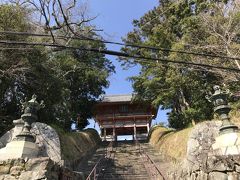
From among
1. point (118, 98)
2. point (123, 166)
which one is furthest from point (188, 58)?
point (118, 98)

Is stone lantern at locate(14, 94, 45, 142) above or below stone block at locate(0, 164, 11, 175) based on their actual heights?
above

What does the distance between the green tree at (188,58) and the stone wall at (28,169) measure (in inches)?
339

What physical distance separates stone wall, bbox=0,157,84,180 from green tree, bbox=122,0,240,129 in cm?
861

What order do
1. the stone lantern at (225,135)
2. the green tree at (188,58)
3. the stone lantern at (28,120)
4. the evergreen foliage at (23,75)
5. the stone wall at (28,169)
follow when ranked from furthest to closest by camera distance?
the green tree at (188,58)
the evergreen foliage at (23,75)
the stone lantern at (28,120)
the stone lantern at (225,135)
the stone wall at (28,169)

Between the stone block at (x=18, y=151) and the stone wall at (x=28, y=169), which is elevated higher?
the stone block at (x=18, y=151)

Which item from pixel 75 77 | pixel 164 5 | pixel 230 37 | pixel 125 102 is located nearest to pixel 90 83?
pixel 75 77

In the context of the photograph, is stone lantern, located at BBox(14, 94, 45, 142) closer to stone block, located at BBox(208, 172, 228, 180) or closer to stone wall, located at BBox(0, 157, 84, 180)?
stone wall, located at BBox(0, 157, 84, 180)

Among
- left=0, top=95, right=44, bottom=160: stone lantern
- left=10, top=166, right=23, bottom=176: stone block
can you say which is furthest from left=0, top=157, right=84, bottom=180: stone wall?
left=0, top=95, right=44, bottom=160: stone lantern

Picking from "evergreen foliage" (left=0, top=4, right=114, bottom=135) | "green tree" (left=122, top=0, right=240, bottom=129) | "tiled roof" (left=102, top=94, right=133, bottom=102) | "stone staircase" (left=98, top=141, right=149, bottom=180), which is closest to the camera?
"stone staircase" (left=98, top=141, right=149, bottom=180)

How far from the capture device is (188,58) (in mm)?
16719

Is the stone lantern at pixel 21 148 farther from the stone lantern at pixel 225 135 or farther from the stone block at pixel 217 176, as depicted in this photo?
the stone lantern at pixel 225 135

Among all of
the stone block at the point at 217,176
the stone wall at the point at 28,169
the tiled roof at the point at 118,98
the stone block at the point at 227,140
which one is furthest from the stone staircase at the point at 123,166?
the tiled roof at the point at 118,98

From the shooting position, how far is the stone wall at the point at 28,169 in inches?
246

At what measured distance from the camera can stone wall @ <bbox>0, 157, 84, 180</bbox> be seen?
624cm
